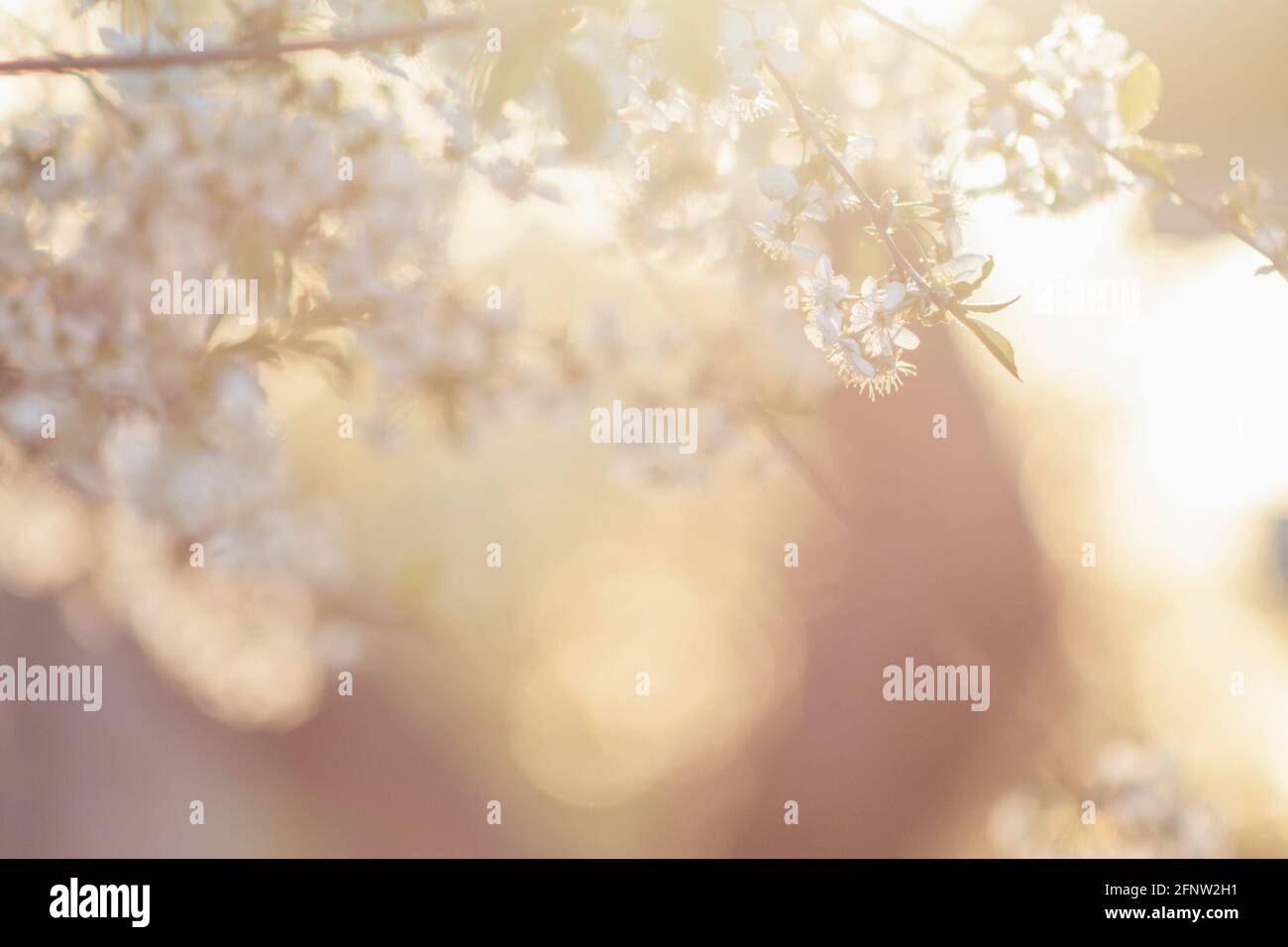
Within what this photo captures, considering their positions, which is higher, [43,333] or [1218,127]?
[1218,127]

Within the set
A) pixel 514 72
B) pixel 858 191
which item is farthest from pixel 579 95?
pixel 858 191

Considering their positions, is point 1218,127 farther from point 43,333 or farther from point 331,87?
point 43,333

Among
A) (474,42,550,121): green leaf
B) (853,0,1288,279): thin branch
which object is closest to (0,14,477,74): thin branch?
(474,42,550,121): green leaf

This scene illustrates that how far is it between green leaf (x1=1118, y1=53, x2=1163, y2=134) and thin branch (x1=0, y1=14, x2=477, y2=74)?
0.54m

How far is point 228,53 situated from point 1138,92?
80 cm

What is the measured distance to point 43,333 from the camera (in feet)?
3.24

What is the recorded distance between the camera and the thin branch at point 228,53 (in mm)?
731

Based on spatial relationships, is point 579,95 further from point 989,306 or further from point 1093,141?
point 1093,141

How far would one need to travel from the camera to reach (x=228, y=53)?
794mm

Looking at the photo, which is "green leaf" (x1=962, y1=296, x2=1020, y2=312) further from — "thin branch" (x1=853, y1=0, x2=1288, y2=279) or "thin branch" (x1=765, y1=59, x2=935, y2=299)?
"thin branch" (x1=853, y1=0, x2=1288, y2=279)
